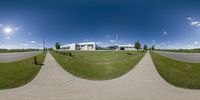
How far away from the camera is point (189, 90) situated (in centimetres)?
555

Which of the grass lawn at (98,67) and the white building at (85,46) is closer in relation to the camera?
the grass lawn at (98,67)

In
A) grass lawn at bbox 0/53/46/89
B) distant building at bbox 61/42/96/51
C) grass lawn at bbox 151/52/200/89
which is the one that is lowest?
grass lawn at bbox 151/52/200/89

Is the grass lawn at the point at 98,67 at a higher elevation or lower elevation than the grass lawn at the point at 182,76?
higher

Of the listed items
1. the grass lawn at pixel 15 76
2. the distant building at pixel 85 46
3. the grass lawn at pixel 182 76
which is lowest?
the grass lawn at pixel 182 76

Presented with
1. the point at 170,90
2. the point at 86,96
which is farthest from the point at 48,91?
the point at 170,90

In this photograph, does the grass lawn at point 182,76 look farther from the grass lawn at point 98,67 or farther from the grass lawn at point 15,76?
the grass lawn at point 15,76

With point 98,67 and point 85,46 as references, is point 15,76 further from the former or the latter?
point 85,46

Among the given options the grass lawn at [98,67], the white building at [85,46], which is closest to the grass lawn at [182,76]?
the grass lawn at [98,67]

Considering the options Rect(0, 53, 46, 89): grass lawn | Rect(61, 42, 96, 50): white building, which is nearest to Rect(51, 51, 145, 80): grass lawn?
Rect(0, 53, 46, 89): grass lawn

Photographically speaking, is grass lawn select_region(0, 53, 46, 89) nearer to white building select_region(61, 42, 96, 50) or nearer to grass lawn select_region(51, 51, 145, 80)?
grass lawn select_region(51, 51, 145, 80)

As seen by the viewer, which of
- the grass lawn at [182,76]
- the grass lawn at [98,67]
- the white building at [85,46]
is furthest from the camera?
the white building at [85,46]

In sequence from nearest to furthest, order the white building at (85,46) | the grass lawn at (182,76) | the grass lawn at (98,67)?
the grass lawn at (182,76) < the grass lawn at (98,67) < the white building at (85,46)

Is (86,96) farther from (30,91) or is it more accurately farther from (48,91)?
(30,91)

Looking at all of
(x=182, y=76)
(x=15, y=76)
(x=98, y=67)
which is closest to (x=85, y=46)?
(x=98, y=67)
